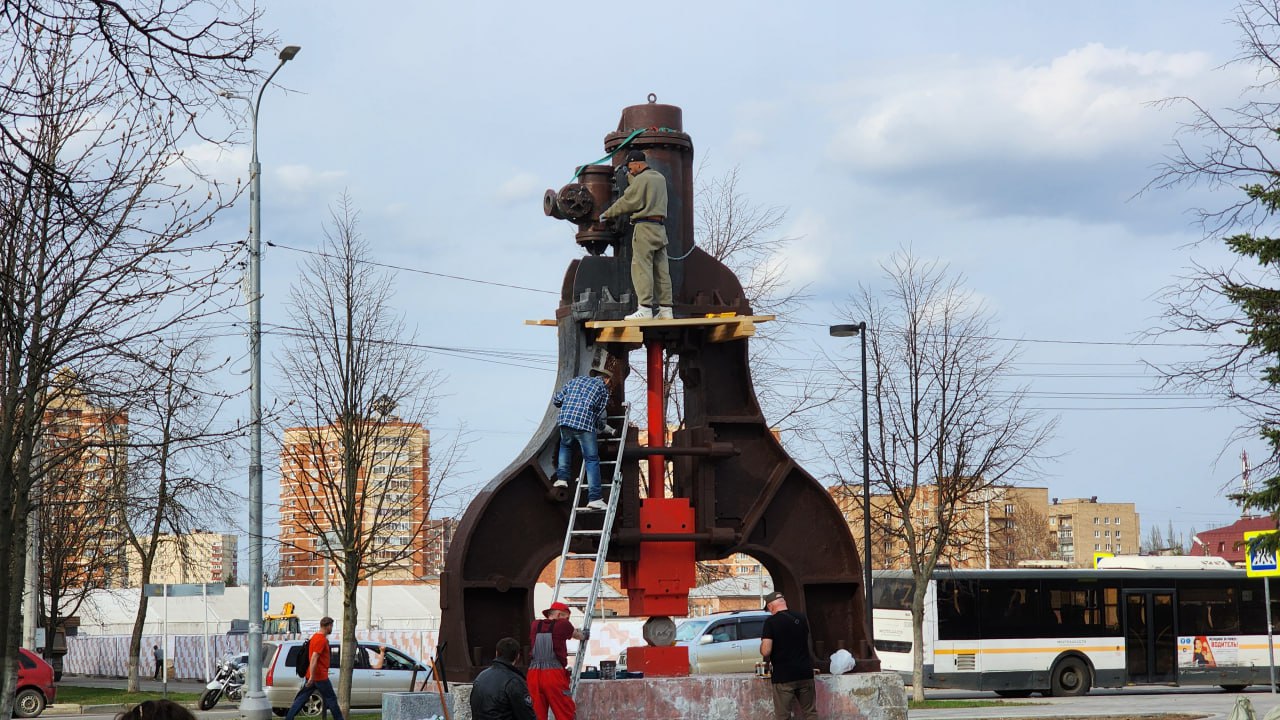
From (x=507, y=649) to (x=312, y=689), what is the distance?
10.9 meters

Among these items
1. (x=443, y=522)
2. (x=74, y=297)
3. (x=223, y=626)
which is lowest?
(x=223, y=626)

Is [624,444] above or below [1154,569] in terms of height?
above

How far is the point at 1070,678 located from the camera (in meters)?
32.3

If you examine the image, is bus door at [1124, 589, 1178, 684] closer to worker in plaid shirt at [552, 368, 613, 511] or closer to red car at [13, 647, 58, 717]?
worker in plaid shirt at [552, 368, 613, 511]

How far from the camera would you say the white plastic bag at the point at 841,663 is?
45.9 feet

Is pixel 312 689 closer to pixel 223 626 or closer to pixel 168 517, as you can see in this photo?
pixel 168 517

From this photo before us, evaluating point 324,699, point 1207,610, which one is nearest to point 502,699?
point 324,699

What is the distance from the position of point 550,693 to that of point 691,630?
19785 mm

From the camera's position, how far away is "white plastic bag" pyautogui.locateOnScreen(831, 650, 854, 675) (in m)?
14.0

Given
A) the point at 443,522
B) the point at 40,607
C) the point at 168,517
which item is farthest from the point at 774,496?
the point at 40,607

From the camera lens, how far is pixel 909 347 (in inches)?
1156

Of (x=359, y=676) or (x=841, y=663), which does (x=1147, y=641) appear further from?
(x=841, y=663)

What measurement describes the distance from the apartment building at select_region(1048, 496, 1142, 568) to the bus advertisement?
109m

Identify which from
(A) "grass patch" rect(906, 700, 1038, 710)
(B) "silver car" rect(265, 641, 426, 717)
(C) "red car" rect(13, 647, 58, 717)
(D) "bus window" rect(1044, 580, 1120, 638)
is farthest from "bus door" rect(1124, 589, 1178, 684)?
(C) "red car" rect(13, 647, 58, 717)
